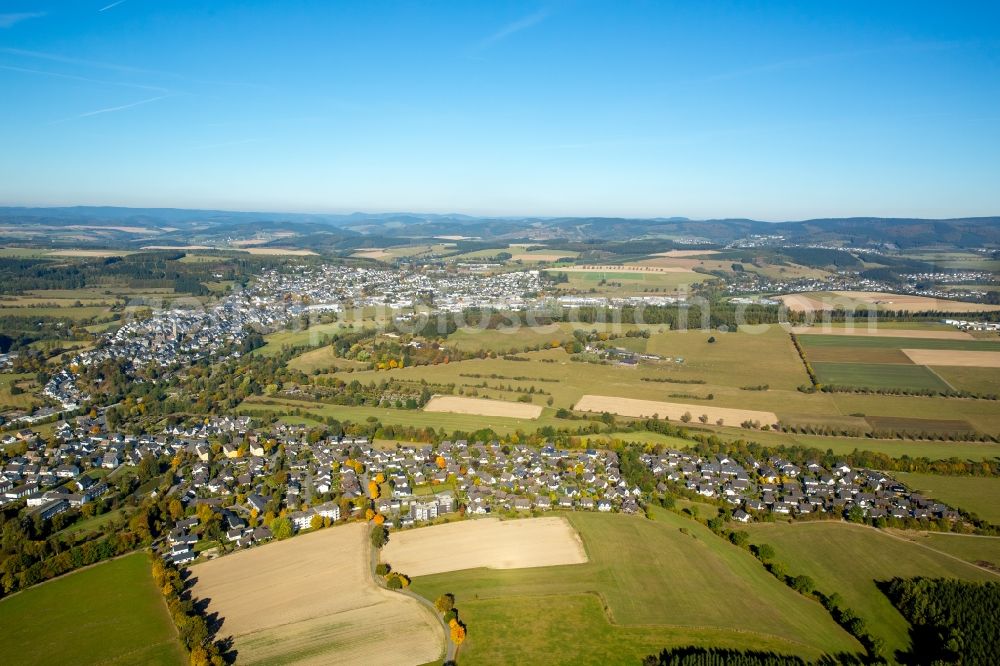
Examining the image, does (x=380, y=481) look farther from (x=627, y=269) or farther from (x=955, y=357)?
(x=627, y=269)

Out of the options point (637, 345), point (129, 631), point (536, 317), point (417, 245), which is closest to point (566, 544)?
point (129, 631)

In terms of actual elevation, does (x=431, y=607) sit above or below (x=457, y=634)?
below

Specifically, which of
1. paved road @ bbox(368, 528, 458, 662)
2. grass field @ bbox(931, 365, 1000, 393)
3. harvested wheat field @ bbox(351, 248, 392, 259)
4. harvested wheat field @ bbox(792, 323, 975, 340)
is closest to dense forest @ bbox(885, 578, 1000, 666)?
paved road @ bbox(368, 528, 458, 662)

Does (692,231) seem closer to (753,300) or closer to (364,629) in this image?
(753,300)

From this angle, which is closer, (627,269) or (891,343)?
(891,343)

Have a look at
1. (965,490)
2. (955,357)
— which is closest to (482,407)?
(965,490)

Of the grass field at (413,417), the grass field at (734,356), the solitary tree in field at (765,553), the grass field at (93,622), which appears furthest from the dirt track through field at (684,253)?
the grass field at (93,622)
